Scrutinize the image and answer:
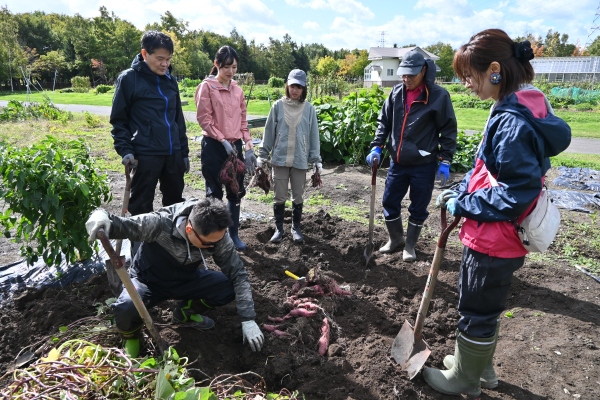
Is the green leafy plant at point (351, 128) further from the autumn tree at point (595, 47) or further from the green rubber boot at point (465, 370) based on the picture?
the autumn tree at point (595, 47)

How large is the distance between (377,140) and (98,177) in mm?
2705

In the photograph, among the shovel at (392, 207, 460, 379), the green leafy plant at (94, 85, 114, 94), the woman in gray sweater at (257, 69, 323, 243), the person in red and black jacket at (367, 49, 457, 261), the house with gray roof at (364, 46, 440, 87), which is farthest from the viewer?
the house with gray roof at (364, 46, 440, 87)

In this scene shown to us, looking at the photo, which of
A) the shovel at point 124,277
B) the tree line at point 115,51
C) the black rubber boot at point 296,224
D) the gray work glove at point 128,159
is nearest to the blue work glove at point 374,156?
the black rubber boot at point 296,224

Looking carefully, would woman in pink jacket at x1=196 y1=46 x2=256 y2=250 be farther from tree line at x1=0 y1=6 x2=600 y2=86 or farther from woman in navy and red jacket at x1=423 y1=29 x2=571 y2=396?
tree line at x1=0 y1=6 x2=600 y2=86

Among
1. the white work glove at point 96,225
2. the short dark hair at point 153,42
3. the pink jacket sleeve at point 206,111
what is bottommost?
the white work glove at point 96,225

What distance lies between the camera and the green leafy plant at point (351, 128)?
8227 mm

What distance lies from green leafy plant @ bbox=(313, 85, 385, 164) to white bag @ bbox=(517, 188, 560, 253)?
247 inches

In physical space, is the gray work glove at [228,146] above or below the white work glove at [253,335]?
above

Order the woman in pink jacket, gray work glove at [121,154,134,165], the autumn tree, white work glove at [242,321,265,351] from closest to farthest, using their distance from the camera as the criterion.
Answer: white work glove at [242,321,265,351] → gray work glove at [121,154,134,165] → the woman in pink jacket → the autumn tree

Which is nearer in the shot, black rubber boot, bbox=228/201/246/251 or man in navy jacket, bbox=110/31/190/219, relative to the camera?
man in navy jacket, bbox=110/31/190/219

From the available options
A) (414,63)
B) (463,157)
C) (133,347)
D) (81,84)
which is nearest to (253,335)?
(133,347)

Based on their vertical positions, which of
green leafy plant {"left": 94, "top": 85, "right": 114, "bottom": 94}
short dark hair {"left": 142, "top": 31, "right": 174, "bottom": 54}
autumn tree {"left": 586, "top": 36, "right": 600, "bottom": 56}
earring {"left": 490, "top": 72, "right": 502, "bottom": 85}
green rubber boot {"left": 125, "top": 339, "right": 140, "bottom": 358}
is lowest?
green rubber boot {"left": 125, "top": 339, "right": 140, "bottom": 358}

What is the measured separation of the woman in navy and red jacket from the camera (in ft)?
6.02

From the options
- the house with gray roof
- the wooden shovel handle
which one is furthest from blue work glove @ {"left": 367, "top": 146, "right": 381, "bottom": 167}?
the house with gray roof
